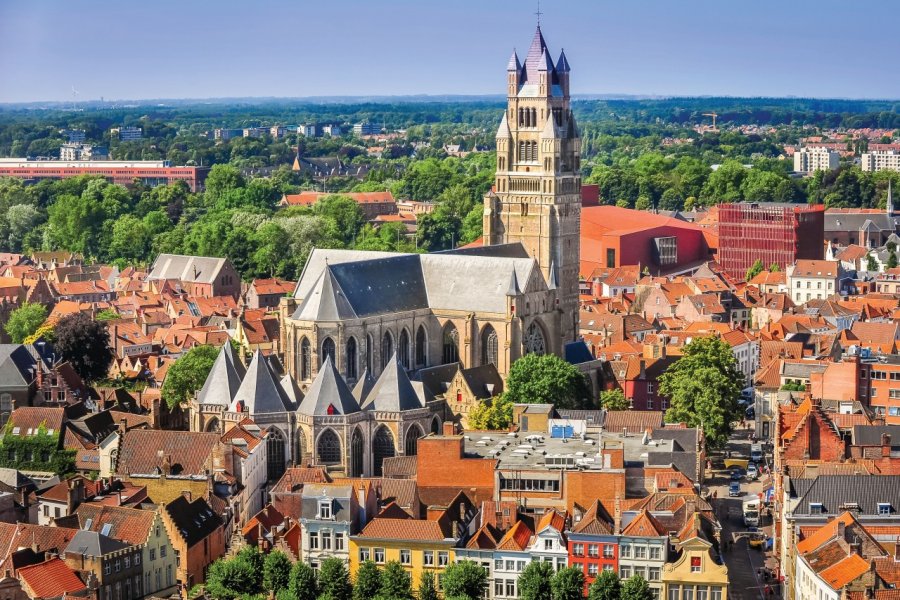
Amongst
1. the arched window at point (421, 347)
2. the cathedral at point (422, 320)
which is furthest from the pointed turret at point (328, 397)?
the arched window at point (421, 347)

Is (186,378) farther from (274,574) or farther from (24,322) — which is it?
(24,322)

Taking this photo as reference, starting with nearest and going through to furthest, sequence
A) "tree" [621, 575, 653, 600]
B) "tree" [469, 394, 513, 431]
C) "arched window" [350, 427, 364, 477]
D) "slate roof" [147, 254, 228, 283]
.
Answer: "tree" [621, 575, 653, 600] → "arched window" [350, 427, 364, 477] → "tree" [469, 394, 513, 431] → "slate roof" [147, 254, 228, 283]

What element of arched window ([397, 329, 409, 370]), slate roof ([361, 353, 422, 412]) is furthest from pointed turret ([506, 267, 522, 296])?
slate roof ([361, 353, 422, 412])

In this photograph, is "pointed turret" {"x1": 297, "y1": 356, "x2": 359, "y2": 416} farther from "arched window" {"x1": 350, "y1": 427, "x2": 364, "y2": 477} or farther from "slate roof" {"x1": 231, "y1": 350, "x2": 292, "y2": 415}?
"arched window" {"x1": 350, "y1": 427, "x2": 364, "y2": 477}

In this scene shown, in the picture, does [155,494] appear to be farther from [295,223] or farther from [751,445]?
[295,223]

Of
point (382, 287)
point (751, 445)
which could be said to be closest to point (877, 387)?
point (751, 445)

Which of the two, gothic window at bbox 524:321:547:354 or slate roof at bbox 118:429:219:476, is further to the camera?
gothic window at bbox 524:321:547:354
